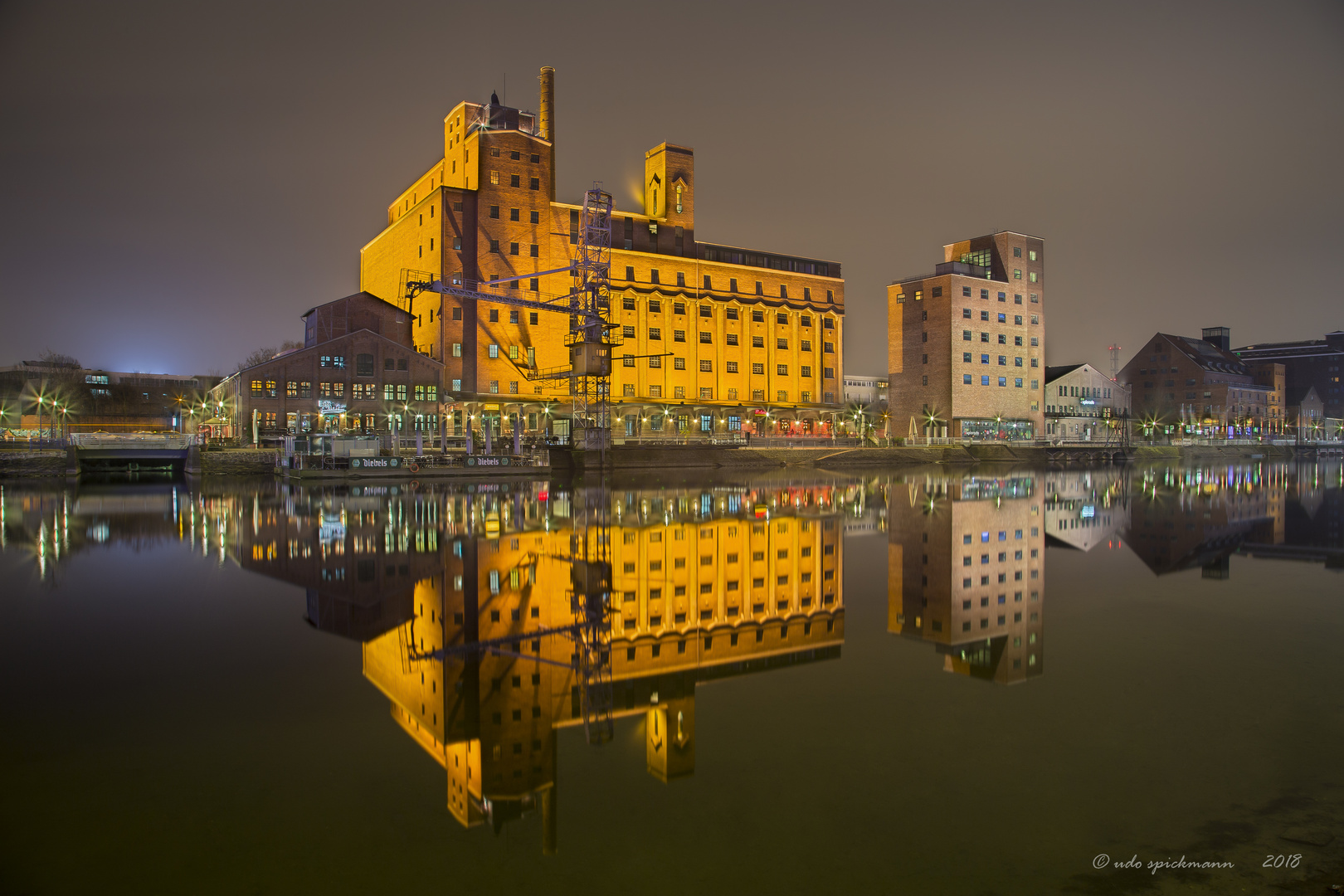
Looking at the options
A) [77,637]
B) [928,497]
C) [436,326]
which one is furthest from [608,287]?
[77,637]

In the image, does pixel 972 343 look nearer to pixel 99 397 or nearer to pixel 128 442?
pixel 128 442

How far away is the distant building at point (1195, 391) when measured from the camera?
95375mm

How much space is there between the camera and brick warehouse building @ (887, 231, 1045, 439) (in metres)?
66.2

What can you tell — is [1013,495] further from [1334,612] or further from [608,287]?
[608,287]

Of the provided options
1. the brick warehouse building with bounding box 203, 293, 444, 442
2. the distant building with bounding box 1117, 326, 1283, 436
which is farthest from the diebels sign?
the distant building with bounding box 1117, 326, 1283, 436

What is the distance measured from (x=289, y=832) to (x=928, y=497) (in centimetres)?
2358

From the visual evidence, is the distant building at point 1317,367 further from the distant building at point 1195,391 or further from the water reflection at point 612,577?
the water reflection at point 612,577

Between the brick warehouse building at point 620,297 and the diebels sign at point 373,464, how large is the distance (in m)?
12.3

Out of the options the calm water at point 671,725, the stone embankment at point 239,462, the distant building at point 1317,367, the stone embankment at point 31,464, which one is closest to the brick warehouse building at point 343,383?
the stone embankment at point 239,462

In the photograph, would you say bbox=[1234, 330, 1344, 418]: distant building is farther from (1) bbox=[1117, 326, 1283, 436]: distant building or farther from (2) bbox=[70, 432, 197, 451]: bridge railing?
(2) bbox=[70, 432, 197, 451]: bridge railing

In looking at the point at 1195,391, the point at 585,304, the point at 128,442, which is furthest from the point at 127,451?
the point at 1195,391

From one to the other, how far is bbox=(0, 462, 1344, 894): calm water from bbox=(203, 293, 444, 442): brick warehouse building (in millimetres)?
35141

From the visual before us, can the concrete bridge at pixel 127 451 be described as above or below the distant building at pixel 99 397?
below

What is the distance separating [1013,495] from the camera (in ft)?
87.6
